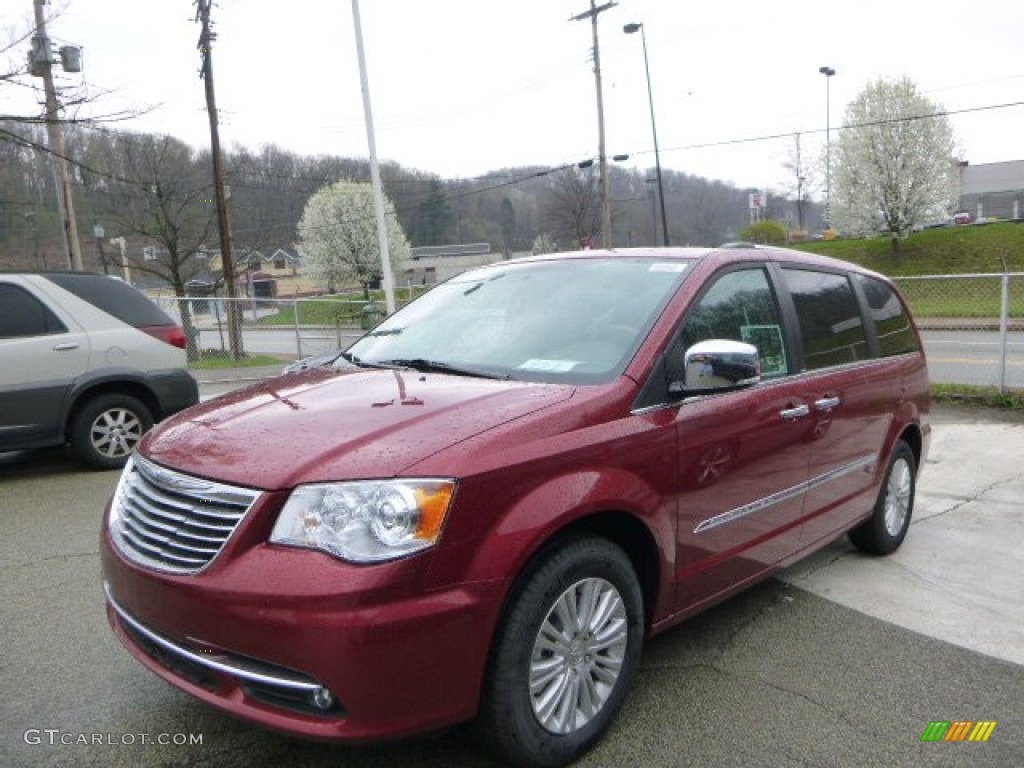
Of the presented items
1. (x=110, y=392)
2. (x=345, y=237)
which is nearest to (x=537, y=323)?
(x=110, y=392)

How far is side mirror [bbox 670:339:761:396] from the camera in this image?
2.90 m

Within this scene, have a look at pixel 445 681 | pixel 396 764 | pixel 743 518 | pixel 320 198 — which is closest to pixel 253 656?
pixel 445 681

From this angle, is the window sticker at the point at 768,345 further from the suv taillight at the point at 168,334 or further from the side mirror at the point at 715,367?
the suv taillight at the point at 168,334

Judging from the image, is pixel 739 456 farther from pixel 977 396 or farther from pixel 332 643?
pixel 977 396

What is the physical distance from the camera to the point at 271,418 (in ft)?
9.00

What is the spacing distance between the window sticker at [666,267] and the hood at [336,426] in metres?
0.92

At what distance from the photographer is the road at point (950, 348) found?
1192 cm

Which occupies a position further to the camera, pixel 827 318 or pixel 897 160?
pixel 897 160

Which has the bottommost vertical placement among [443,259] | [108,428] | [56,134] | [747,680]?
[747,680]

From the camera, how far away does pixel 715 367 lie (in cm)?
292

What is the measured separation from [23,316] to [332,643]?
19.1 ft

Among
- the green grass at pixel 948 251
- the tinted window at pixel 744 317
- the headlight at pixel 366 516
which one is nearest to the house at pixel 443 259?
the green grass at pixel 948 251

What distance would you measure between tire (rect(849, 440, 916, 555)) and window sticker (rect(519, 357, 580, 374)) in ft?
7.91

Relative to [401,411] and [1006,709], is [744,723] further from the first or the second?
[401,411]
